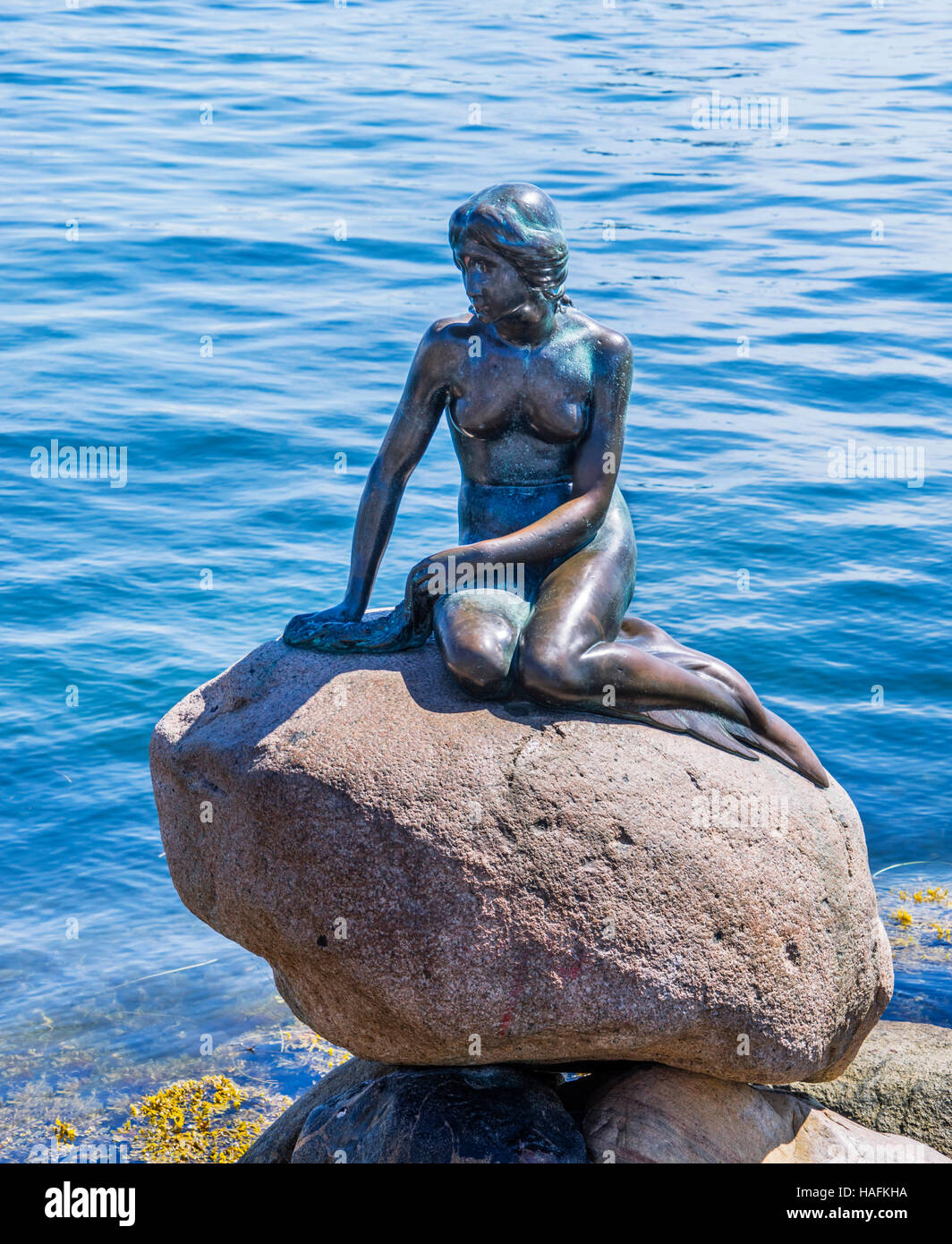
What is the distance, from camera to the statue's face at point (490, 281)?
577 cm

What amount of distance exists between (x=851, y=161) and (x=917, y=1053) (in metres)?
17.0

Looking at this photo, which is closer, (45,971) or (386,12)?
(45,971)

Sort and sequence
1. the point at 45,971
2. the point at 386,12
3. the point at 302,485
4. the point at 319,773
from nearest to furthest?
the point at 319,773 < the point at 45,971 < the point at 302,485 < the point at 386,12

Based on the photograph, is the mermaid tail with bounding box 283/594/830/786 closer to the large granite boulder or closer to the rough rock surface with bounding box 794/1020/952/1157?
the large granite boulder

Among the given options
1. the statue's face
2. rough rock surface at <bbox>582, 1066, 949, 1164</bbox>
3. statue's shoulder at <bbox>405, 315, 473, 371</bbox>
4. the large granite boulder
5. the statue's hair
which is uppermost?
the statue's hair

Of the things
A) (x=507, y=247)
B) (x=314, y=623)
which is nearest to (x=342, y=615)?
(x=314, y=623)

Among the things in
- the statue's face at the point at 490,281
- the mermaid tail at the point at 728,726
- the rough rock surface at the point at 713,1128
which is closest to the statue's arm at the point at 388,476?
the statue's face at the point at 490,281

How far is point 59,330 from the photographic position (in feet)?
53.9

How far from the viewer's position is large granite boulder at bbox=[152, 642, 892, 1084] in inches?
208

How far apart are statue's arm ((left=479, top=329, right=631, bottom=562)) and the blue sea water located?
3309mm

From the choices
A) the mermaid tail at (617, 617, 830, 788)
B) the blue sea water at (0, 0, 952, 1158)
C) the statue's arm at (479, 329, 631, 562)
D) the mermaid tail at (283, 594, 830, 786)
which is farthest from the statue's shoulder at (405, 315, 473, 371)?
the blue sea water at (0, 0, 952, 1158)

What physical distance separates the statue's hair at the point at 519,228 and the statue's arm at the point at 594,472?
402 millimetres

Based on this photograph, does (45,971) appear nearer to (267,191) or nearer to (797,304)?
(797,304)
